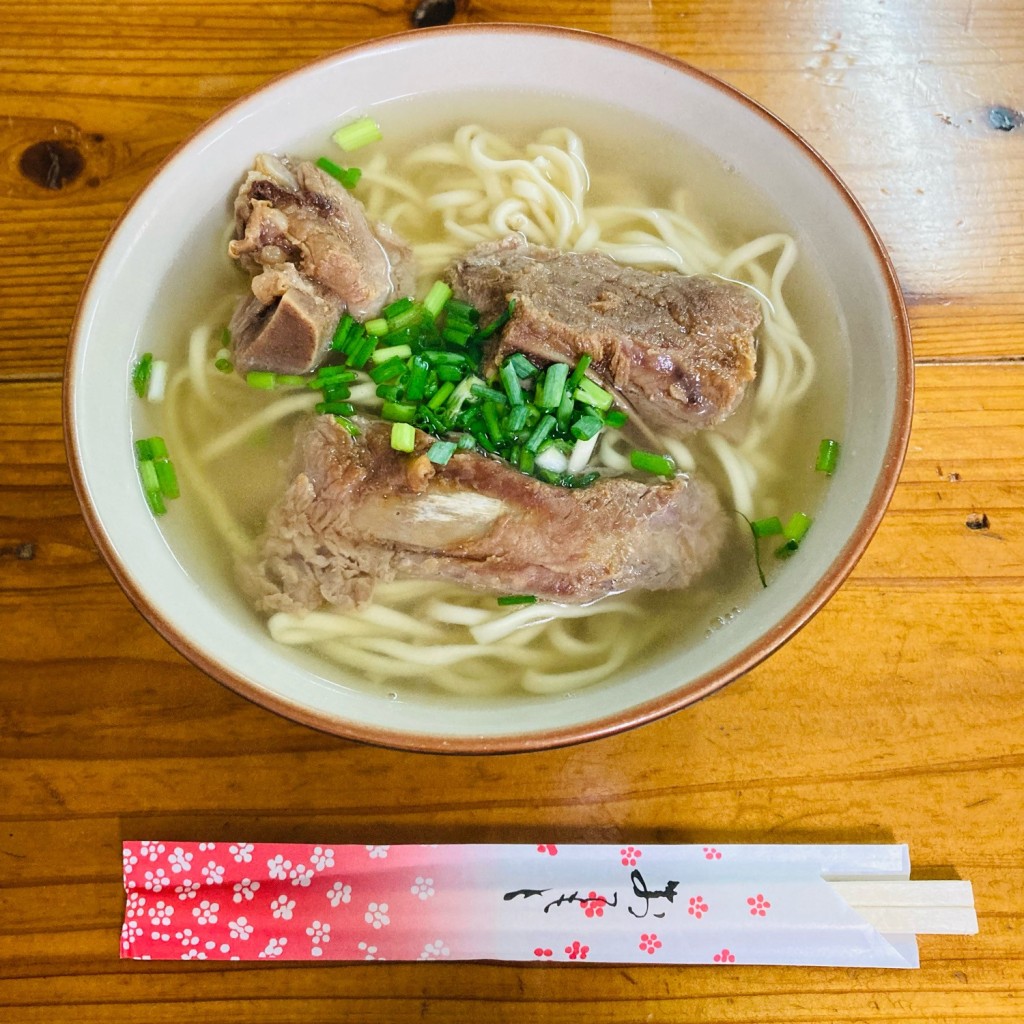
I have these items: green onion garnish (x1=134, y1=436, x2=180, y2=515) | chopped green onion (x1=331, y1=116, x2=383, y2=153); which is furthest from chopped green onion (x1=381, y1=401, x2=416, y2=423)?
chopped green onion (x1=331, y1=116, x2=383, y2=153)

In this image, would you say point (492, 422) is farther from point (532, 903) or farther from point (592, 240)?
point (532, 903)

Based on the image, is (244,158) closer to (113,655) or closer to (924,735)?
(113,655)

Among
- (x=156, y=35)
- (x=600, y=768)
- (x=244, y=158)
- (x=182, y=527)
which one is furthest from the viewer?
(x=156, y=35)

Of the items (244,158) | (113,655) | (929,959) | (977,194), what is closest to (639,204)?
(977,194)

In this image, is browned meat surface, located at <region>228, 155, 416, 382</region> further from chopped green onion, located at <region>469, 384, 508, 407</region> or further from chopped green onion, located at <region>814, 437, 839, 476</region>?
chopped green onion, located at <region>814, 437, 839, 476</region>

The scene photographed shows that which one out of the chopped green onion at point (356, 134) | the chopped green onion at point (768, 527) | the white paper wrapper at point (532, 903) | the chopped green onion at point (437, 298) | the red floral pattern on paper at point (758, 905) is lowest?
the white paper wrapper at point (532, 903)

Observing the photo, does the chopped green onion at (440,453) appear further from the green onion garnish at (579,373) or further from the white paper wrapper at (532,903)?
the white paper wrapper at (532,903)

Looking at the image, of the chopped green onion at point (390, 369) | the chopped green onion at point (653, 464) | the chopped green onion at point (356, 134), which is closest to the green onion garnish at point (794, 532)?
the chopped green onion at point (653, 464)

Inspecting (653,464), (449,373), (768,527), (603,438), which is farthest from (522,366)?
(768,527)
